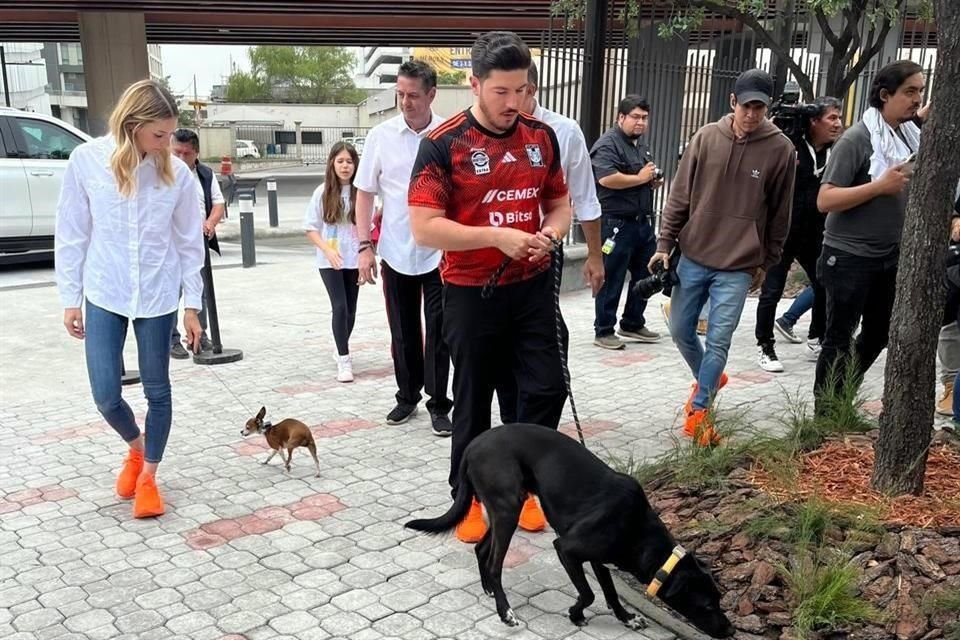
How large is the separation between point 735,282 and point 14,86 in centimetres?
6928

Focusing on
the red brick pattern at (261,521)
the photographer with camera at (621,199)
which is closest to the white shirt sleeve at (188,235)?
the red brick pattern at (261,521)

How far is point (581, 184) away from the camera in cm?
415

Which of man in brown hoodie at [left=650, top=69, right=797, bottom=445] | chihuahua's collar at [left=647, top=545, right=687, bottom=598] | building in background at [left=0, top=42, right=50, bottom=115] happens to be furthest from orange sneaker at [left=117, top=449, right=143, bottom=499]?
building in background at [left=0, top=42, right=50, bottom=115]

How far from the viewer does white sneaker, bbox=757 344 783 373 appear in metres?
6.50

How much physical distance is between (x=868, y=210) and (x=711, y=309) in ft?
3.19

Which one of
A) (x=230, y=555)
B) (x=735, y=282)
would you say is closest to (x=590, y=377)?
(x=735, y=282)

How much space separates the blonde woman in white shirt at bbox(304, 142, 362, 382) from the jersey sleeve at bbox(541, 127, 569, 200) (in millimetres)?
2722

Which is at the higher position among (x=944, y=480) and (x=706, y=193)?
(x=706, y=193)

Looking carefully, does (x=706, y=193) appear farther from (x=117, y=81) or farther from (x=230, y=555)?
(x=117, y=81)

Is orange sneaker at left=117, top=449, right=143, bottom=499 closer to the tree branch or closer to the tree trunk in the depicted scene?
the tree trunk

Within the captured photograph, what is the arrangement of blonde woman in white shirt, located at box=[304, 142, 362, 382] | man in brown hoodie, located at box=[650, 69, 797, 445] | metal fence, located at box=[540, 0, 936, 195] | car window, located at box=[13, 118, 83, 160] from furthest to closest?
1. car window, located at box=[13, 118, 83, 160]
2. metal fence, located at box=[540, 0, 936, 195]
3. blonde woman in white shirt, located at box=[304, 142, 362, 382]
4. man in brown hoodie, located at box=[650, 69, 797, 445]

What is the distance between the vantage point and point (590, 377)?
6359mm

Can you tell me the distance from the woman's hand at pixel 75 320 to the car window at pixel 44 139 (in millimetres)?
8281

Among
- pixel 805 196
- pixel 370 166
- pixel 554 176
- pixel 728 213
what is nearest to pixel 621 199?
pixel 805 196
